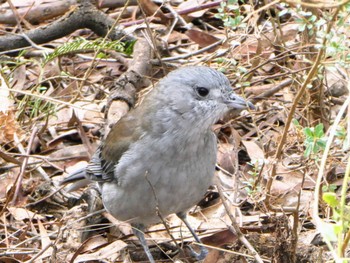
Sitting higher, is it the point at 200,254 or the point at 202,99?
the point at 202,99

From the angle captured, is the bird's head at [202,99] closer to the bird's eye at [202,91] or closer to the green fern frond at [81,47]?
the bird's eye at [202,91]

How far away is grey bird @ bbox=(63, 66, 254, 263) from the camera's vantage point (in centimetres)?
531

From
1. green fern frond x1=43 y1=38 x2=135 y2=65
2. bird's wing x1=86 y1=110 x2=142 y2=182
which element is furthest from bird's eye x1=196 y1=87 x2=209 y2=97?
green fern frond x1=43 y1=38 x2=135 y2=65

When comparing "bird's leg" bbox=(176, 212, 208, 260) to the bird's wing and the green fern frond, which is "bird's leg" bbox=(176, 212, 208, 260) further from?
the green fern frond

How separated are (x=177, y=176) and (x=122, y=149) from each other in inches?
23.6

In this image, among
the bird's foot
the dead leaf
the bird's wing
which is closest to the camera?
the bird's wing

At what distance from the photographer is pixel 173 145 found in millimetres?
5312

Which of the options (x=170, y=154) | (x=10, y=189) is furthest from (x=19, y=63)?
(x=170, y=154)

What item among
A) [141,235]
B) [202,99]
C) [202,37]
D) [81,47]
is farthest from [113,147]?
[202,37]

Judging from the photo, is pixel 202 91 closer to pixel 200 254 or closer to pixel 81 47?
pixel 200 254

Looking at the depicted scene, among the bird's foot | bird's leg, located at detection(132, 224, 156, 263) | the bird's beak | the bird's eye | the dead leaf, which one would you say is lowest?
the bird's foot

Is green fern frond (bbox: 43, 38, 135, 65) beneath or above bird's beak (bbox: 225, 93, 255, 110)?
beneath

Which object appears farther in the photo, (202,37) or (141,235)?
(202,37)

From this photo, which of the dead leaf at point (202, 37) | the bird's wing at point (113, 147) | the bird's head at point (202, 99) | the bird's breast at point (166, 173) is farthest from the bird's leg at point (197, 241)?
the dead leaf at point (202, 37)
